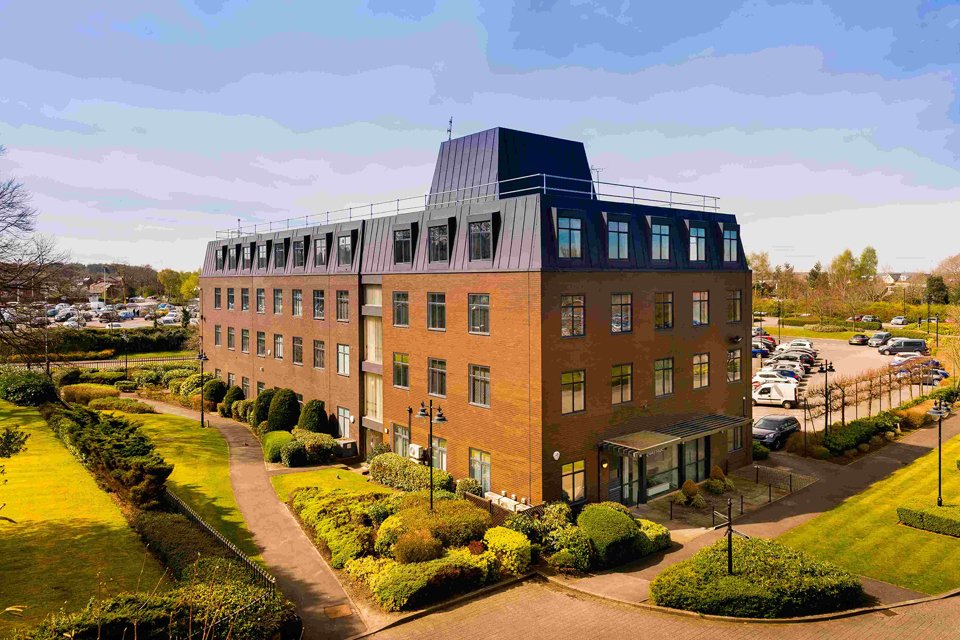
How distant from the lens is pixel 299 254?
138 feet

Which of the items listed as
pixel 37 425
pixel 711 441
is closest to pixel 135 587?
pixel 711 441

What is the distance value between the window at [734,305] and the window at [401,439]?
17.7m

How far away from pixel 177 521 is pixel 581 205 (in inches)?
755

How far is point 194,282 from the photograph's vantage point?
139000 mm

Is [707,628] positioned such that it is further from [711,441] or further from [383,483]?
[383,483]

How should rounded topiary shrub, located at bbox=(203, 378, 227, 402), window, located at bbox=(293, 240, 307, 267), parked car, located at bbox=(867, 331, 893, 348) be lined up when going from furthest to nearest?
parked car, located at bbox=(867, 331, 893, 348), rounded topiary shrub, located at bbox=(203, 378, 227, 402), window, located at bbox=(293, 240, 307, 267)

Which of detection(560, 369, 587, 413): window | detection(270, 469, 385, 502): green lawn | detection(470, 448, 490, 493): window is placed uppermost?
detection(560, 369, 587, 413): window

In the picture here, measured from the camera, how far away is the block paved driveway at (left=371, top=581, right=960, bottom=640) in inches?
665

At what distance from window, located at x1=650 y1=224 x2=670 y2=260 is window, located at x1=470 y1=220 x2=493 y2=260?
7728 mm

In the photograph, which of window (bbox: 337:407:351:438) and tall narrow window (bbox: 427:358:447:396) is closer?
tall narrow window (bbox: 427:358:447:396)

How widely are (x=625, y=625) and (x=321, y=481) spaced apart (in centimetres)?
1803

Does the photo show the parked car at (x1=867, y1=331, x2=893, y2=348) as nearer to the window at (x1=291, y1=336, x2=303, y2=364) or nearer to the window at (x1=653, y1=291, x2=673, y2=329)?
the window at (x1=653, y1=291, x2=673, y2=329)

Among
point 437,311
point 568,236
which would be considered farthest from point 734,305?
point 437,311

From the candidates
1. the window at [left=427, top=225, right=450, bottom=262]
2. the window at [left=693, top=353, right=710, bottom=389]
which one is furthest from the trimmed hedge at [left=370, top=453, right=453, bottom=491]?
the window at [left=693, top=353, right=710, bottom=389]
